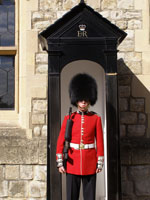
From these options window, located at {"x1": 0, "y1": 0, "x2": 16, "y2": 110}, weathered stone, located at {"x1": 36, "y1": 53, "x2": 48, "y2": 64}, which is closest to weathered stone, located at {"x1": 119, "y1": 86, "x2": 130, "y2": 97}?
weathered stone, located at {"x1": 36, "y1": 53, "x2": 48, "y2": 64}

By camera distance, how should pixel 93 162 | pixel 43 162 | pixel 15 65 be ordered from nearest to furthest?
pixel 93 162, pixel 43 162, pixel 15 65

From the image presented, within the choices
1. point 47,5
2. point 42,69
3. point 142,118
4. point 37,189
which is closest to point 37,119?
point 42,69

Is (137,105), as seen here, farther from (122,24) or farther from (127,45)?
(122,24)

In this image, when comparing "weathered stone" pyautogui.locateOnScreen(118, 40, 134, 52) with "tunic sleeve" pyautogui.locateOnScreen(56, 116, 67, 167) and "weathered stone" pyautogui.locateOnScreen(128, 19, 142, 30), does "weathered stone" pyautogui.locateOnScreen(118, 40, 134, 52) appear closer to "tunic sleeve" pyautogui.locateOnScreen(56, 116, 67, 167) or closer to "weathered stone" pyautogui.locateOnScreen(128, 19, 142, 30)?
"weathered stone" pyautogui.locateOnScreen(128, 19, 142, 30)

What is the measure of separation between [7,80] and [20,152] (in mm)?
1038

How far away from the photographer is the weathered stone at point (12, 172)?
3828 mm

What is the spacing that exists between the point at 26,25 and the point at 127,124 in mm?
1839

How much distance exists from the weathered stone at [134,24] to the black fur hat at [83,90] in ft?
4.24

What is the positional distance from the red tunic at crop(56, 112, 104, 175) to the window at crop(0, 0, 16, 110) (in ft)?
5.21

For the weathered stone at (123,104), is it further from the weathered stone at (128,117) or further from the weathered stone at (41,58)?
the weathered stone at (41,58)

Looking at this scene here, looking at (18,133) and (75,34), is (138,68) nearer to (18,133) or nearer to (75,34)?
(75,34)

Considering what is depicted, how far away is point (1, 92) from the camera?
4.18m

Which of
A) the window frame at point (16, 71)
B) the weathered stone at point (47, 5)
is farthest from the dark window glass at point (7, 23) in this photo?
the weathered stone at point (47, 5)

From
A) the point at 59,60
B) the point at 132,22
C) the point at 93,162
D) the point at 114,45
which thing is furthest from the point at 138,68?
the point at 93,162
